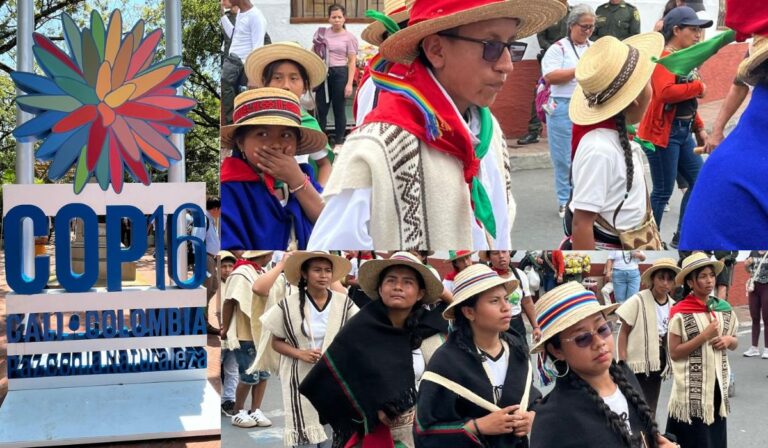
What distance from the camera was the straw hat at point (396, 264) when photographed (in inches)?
98.7

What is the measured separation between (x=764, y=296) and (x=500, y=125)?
87cm

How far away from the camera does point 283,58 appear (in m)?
2.51

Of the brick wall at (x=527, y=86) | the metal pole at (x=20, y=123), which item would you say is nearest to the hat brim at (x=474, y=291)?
the brick wall at (x=527, y=86)

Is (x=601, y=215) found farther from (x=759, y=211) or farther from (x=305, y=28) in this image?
(x=305, y=28)

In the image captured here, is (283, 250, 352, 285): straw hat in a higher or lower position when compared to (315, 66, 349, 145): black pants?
lower

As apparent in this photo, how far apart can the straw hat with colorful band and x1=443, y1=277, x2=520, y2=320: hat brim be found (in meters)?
0.12

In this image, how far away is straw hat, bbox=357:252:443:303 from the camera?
2.51 meters

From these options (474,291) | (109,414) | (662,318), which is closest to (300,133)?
(474,291)

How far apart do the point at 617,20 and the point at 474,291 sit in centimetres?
72

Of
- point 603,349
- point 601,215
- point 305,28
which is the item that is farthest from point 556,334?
point 305,28

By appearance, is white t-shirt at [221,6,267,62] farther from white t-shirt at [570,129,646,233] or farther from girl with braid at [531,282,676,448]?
girl with braid at [531,282,676,448]

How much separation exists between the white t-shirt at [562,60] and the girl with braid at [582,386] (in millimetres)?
457

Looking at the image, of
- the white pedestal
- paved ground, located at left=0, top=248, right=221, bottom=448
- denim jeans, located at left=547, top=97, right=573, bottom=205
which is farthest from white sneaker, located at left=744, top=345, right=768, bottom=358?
the white pedestal

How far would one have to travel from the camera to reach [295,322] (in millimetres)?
2752
